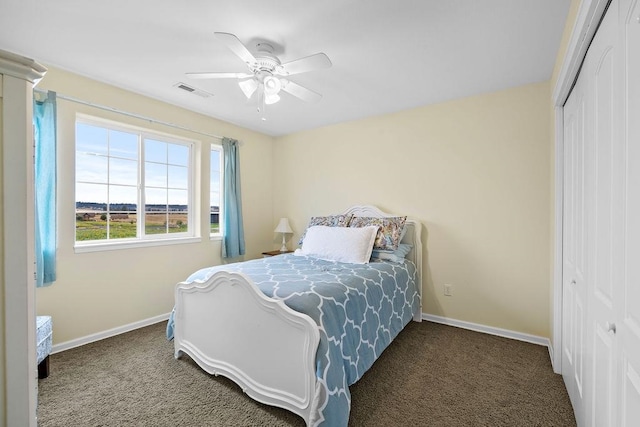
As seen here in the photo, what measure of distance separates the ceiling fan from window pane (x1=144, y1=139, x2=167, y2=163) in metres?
1.41

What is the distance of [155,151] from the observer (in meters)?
3.16

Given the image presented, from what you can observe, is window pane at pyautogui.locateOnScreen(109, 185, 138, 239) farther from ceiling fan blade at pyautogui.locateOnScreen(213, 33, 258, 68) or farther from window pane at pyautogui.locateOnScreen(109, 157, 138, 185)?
ceiling fan blade at pyautogui.locateOnScreen(213, 33, 258, 68)

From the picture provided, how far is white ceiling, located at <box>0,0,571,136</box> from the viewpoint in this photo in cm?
168

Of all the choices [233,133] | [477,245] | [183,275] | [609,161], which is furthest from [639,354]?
[233,133]

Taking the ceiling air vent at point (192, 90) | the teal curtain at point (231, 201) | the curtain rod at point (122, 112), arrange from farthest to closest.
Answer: the teal curtain at point (231, 201), the ceiling air vent at point (192, 90), the curtain rod at point (122, 112)

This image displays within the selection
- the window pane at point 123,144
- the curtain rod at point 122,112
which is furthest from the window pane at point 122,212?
the curtain rod at point 122,112

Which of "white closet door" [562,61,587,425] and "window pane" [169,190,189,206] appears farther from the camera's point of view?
"window pane" [169,190,189,206]

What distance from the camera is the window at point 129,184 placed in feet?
8.80

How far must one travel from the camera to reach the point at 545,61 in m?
2.23

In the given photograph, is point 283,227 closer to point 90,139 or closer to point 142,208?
point 142,208

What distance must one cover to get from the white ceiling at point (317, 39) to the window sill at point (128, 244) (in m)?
1.49

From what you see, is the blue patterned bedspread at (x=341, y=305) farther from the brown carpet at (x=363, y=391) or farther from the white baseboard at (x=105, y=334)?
the white baseboard at (x=105, y=334)

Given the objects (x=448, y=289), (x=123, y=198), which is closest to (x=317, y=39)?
(x=123, y=198)

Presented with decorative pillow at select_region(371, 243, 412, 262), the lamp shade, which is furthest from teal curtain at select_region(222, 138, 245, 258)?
decorative pillow at select_region(371, 243, 412, 262)
